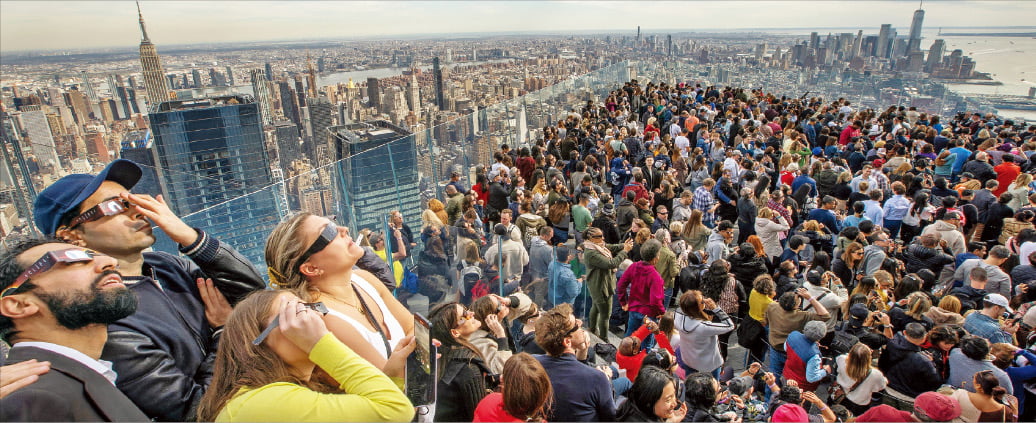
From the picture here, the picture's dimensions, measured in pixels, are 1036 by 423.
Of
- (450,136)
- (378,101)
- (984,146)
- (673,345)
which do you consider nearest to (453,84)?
(378,101)

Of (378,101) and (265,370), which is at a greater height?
(265,370)

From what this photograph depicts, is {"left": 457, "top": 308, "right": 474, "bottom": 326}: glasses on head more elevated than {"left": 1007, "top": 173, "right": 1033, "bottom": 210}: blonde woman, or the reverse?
{"left": 457, "top": 308, "right": 474, "bottom": 326}: glasses on head

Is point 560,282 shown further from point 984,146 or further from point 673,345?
point 984,146

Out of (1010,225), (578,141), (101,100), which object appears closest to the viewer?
(1010,225)

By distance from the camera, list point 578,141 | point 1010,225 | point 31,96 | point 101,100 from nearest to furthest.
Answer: point 1010,225
point 578,141
point 31,96
point 101,100

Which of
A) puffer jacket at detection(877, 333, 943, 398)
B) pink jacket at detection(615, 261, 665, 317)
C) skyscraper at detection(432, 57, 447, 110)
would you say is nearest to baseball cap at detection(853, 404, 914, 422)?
puffer jacket at detection(877, 333, 943, 398)

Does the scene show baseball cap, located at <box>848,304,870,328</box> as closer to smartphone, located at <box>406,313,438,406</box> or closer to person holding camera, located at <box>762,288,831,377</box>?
person holding camera, located at <box>762,288,831,377</box>
